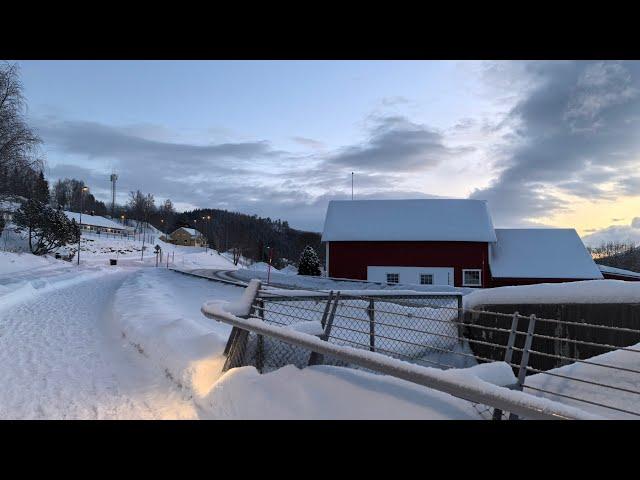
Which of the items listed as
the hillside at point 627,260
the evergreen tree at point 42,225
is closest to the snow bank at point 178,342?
the evergreen tree at point 42,225

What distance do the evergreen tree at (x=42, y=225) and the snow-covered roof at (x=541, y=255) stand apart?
157ft

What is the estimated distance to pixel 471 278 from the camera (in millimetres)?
28750

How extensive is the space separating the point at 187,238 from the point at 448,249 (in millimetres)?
115802

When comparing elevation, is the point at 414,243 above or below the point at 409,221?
below

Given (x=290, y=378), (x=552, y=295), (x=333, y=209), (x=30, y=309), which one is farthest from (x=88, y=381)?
(x=333, y=209)

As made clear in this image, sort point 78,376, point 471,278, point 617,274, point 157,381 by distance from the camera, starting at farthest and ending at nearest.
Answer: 1. point 617,274
2. point 471,278
3. point 78,376
4. point 157,381

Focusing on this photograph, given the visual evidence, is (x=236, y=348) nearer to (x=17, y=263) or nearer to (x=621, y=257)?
(x=17, y=263)

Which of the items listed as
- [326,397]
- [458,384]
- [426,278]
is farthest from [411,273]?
[458,384]

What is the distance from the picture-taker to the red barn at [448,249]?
28394 millimetres

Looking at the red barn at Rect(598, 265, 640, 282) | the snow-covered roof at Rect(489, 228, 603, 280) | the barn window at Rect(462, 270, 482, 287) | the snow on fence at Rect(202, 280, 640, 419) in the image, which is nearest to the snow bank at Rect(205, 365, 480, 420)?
the snow on fence at Rect(202, 280, 640, 419)

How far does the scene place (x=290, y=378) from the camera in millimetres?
4574

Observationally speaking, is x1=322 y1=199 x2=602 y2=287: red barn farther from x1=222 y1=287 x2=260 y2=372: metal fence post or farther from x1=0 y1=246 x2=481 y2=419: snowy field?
x1=222 y1=287 x2=260 y2=372: metal fence post
